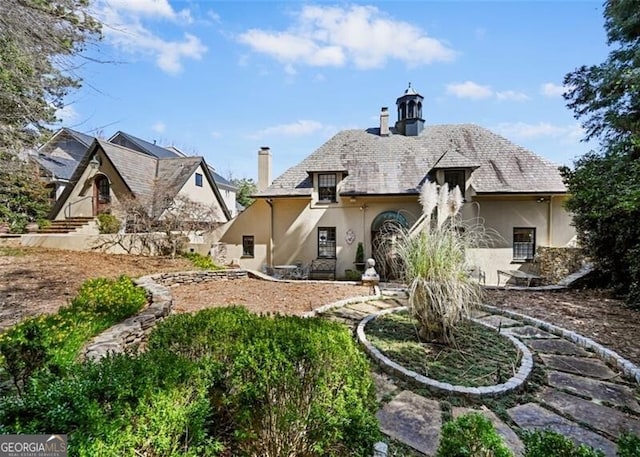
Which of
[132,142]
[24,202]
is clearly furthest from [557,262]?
[132,142]

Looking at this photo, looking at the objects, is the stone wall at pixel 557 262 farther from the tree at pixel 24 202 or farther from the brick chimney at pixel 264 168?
the tree at pixel 24 202

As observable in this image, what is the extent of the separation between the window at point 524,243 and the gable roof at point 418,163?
1687mm

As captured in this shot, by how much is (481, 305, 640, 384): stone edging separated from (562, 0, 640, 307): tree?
297 cm

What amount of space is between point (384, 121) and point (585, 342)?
1258 cm

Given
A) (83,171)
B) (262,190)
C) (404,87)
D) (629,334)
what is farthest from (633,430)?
(83,171)

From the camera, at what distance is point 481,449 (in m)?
1.73

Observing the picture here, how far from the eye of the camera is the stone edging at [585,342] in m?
4.03

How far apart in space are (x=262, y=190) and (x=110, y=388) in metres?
12.6

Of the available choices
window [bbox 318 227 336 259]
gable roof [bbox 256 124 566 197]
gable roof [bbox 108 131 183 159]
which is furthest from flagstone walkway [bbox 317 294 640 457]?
gable roof [bbox 108 131 183 159]

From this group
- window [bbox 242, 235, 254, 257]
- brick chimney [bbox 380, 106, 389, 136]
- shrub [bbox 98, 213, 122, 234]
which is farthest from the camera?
brick chimney [bbox 380, 106, 389, 136]

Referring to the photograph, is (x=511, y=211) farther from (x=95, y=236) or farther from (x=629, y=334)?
(x=95, y=236)

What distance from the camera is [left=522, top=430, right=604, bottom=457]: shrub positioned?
158 cm

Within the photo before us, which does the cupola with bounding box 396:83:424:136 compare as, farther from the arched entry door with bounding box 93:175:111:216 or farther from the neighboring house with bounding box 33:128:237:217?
the arched entry door with bounding box 93:175:111:216

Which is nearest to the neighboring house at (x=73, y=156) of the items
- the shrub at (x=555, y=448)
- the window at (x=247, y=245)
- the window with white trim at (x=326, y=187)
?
the window at (x=247, y=245)
